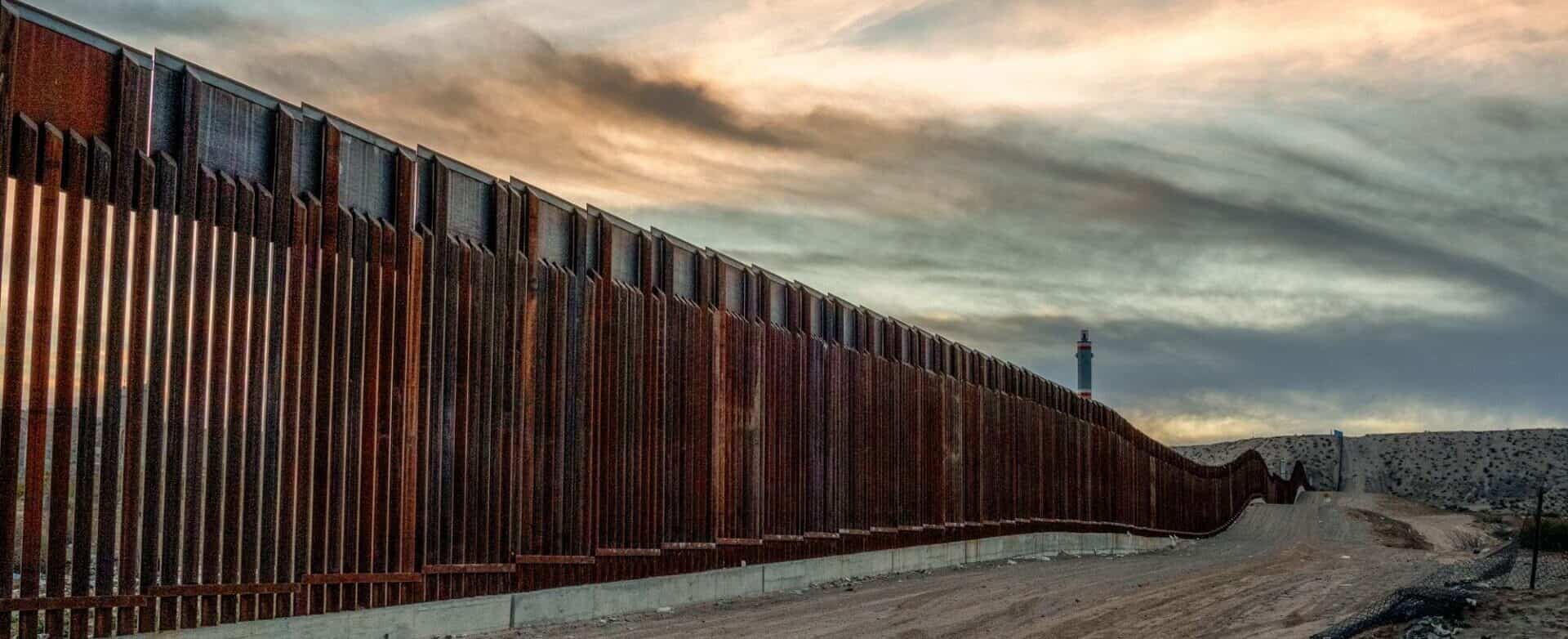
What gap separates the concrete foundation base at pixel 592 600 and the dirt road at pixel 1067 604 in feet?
1.30

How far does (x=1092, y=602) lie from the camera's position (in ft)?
74.5

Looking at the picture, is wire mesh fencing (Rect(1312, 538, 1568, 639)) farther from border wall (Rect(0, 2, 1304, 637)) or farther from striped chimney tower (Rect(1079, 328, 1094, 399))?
striped chimney tower (Rect(1079, 328, 1094, 399))

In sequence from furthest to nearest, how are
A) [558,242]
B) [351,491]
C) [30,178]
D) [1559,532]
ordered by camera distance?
[1559,532] < [558,242] < [351,491] < [30,178]

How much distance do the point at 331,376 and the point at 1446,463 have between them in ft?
335

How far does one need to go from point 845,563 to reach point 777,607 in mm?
6774

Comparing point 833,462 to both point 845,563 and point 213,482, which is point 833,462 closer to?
point 845,563

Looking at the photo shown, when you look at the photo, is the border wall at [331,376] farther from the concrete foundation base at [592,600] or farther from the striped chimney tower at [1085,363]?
the striped chimney tower at [1085,363]

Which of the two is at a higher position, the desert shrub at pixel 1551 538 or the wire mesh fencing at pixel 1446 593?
the wire mesh fencing at pixel 1446 593

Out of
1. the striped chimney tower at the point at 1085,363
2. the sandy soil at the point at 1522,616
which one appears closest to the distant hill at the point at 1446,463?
the striped chimney tower at the point at 1085,363

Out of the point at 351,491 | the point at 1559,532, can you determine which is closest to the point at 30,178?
the point at 351,491

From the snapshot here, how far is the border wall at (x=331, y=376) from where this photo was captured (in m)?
12.7

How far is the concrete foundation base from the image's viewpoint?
15.2 metres

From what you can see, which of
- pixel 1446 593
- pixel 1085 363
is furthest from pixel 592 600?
pixel 1085 363

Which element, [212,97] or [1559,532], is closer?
[212,97]
